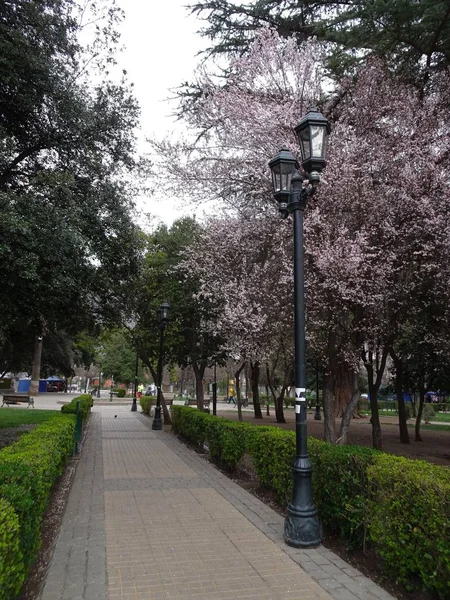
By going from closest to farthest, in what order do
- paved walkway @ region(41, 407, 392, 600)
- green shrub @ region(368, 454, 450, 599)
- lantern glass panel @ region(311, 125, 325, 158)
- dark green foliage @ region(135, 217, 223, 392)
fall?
green shrub @ region(368, 454, 450, 599) < paved walkway @ region(41, 407, 392, 600) < lantern glass panel @ region(311, 125, 325, 158) < dark green foliage @ region(135, 217, 223, 392)

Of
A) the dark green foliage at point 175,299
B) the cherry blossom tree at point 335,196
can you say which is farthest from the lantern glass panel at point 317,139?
the dark green foliage at point 175,299

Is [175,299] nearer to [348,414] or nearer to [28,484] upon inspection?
[348,414]

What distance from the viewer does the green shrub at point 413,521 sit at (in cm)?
355

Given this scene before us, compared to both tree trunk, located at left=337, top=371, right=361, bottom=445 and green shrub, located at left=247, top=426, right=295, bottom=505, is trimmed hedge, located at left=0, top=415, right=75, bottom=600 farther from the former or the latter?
tree trunk, located at left=337, top=371, right=361, bottom=445

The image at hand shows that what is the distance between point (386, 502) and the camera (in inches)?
168

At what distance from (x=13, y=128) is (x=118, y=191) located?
8.36 ft

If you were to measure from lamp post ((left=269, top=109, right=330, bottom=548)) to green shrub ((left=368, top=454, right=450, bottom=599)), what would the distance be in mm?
858

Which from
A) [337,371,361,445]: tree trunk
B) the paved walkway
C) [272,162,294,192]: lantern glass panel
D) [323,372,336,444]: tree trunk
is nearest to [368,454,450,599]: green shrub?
the paved walkway

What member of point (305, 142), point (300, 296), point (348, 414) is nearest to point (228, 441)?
point (348, 414)

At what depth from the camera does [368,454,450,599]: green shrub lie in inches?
140

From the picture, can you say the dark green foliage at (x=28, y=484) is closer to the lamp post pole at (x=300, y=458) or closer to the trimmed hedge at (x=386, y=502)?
the lamp post pole at (x=300, y=458)

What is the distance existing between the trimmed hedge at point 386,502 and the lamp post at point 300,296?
0.93 feet

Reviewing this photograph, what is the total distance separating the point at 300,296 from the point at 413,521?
267 centimetres

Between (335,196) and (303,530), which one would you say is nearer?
(303,530)
